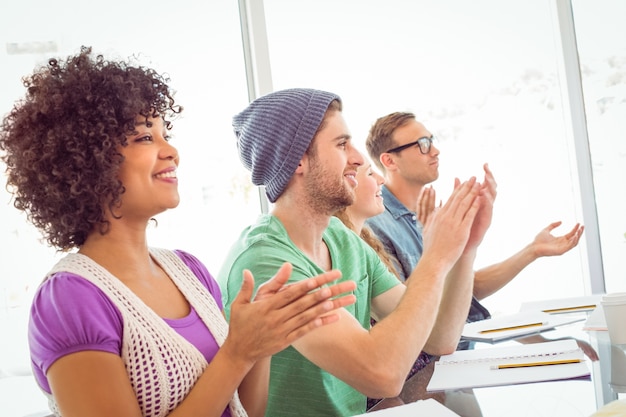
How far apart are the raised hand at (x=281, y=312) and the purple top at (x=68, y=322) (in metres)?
0.21

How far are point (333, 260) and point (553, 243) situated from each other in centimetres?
104

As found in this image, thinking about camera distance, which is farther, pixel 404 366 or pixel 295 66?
pixel 295 66

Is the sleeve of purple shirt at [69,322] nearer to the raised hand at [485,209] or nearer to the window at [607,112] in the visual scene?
the raised hand at [485,209]

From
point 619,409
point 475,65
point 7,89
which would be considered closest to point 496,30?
point 475,65

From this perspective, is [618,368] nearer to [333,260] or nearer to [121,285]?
[333,260]

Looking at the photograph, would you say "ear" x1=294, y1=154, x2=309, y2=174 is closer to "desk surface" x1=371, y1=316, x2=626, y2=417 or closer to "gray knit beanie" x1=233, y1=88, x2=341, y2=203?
"gray knit beanie" x1=233, y1=88, x2=341, y2=203

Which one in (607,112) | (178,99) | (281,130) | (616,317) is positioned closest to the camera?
(616,317)

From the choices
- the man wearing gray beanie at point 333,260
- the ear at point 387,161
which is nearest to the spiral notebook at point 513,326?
the man wearing gray beanie at point 333,260

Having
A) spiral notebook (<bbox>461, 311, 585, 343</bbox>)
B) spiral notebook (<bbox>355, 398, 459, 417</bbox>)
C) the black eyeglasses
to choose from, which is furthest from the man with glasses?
spiral notebook (<bbox>355, 398, 459, 417</bbox>)

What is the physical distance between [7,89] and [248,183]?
119 cm

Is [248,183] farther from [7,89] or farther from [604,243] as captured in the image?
[604,243]

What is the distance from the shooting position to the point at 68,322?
1128 millimetres

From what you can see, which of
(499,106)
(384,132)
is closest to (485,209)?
(384,132)

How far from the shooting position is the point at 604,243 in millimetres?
3914
